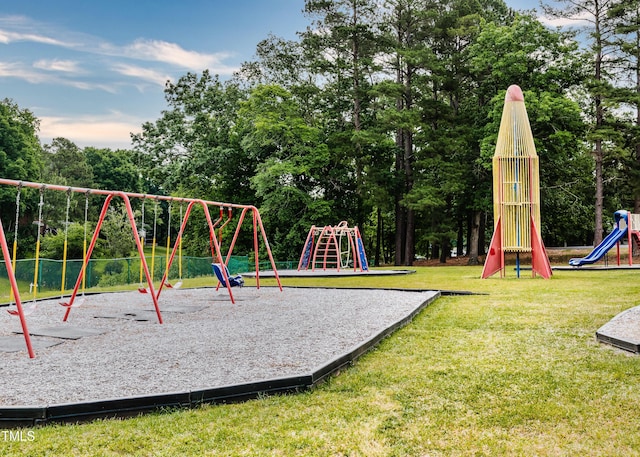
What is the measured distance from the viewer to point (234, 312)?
9.42 metres

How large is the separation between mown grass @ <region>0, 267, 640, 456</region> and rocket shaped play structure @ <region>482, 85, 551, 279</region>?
1021cm

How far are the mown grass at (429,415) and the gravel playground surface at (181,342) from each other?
51 cm

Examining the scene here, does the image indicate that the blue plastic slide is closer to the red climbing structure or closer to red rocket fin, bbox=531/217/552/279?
red rocket fin, bbox=531/217/552/279

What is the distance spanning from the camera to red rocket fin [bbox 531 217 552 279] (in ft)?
49.7

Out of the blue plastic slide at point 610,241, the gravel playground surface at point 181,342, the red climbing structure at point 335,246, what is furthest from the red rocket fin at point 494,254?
the red climbing structure at point 335,246

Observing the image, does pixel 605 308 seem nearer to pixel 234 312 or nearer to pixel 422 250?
pixel 234 312

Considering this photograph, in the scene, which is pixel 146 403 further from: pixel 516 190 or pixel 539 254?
pixel 516 190

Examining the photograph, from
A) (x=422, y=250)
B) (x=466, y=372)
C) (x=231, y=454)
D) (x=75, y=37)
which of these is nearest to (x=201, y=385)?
(x=231, y=454)

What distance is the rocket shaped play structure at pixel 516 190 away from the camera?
15719mm

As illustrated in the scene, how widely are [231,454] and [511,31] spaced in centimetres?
2848

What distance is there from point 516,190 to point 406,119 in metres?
12.7

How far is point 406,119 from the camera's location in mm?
27562

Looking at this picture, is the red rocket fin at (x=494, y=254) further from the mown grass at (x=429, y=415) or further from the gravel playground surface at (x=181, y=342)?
the mown grass at (x=429, y=415)

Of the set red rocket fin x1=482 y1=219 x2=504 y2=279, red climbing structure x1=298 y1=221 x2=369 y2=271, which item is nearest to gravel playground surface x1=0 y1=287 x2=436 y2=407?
red rocket fin x1=482 y1=219 x2=504 y2=279
